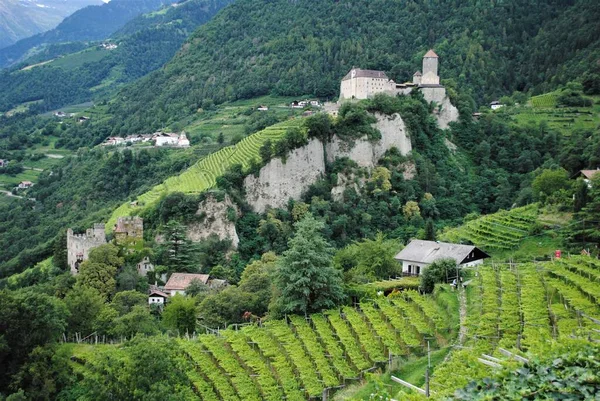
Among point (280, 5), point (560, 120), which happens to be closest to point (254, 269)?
point (560, 120)

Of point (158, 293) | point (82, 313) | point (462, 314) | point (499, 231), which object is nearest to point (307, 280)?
point (462, 314)

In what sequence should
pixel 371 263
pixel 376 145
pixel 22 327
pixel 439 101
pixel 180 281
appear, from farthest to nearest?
pixel 439 101, pixel 376 145, pixel 180 281, pixel 371 263, pixel 22 327

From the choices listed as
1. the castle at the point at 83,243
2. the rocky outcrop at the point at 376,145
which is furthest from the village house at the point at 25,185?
the rocky outcrop at the point at 376,145

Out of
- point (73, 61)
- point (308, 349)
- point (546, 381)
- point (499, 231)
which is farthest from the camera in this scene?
point (73, 61)

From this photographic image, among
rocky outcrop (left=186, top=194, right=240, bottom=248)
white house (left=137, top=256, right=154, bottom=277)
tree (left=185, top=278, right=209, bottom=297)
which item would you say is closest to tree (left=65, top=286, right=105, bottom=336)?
tree (left=185, top=278, right=209, bottom=297)

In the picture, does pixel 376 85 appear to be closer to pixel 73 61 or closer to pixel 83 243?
pixel 83 243

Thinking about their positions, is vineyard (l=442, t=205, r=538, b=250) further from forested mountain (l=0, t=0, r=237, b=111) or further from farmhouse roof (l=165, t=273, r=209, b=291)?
forested mountain (l=0, t=0, r=237, b=111)

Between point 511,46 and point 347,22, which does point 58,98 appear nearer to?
point 347,22
